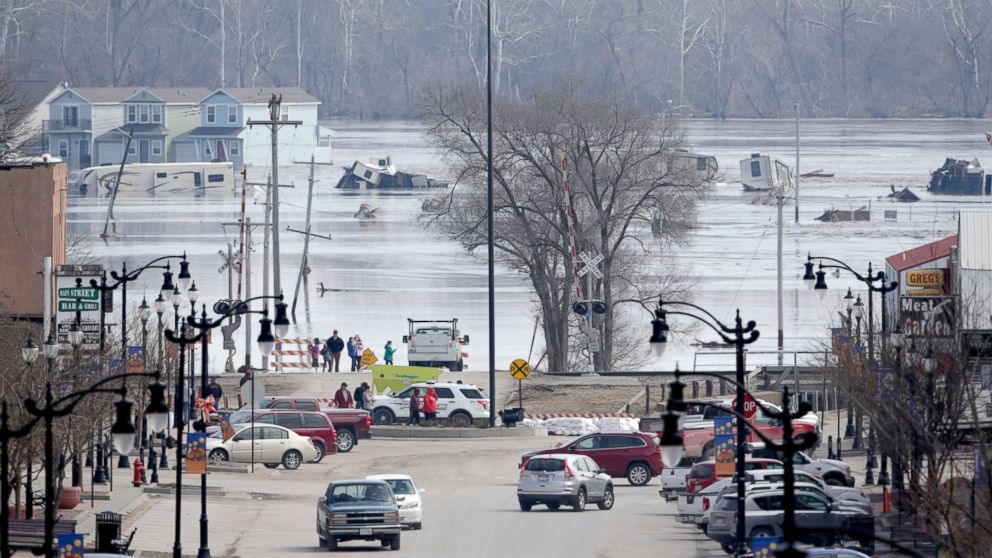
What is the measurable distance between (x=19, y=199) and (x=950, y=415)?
3091 cm

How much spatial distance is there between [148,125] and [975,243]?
358ft

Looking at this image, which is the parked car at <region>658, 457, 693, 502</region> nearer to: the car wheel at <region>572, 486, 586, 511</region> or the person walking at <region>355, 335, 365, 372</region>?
the car wheel at <region>572, 486, 586, 511</region>

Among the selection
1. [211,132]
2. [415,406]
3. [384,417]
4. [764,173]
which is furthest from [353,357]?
[211,132]

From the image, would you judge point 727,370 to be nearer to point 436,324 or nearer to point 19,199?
point 436,324

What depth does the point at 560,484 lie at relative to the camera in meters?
30.6

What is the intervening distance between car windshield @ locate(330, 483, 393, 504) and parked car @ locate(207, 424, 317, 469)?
10.7 metres

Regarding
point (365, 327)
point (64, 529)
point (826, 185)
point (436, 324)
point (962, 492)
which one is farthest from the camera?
point (826, 185)

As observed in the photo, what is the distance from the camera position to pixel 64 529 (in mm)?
24109

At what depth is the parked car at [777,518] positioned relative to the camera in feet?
82.1

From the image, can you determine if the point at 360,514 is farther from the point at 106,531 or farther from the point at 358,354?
the point at 358,354

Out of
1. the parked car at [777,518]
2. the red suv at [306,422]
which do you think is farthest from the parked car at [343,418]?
the parked car at [777,518]

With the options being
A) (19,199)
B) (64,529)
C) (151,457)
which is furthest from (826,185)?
(64,529)

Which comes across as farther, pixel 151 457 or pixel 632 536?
pixel 151 457

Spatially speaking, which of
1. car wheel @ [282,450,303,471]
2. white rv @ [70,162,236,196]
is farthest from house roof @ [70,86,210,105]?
car wheel @ [282,450,303,471]
